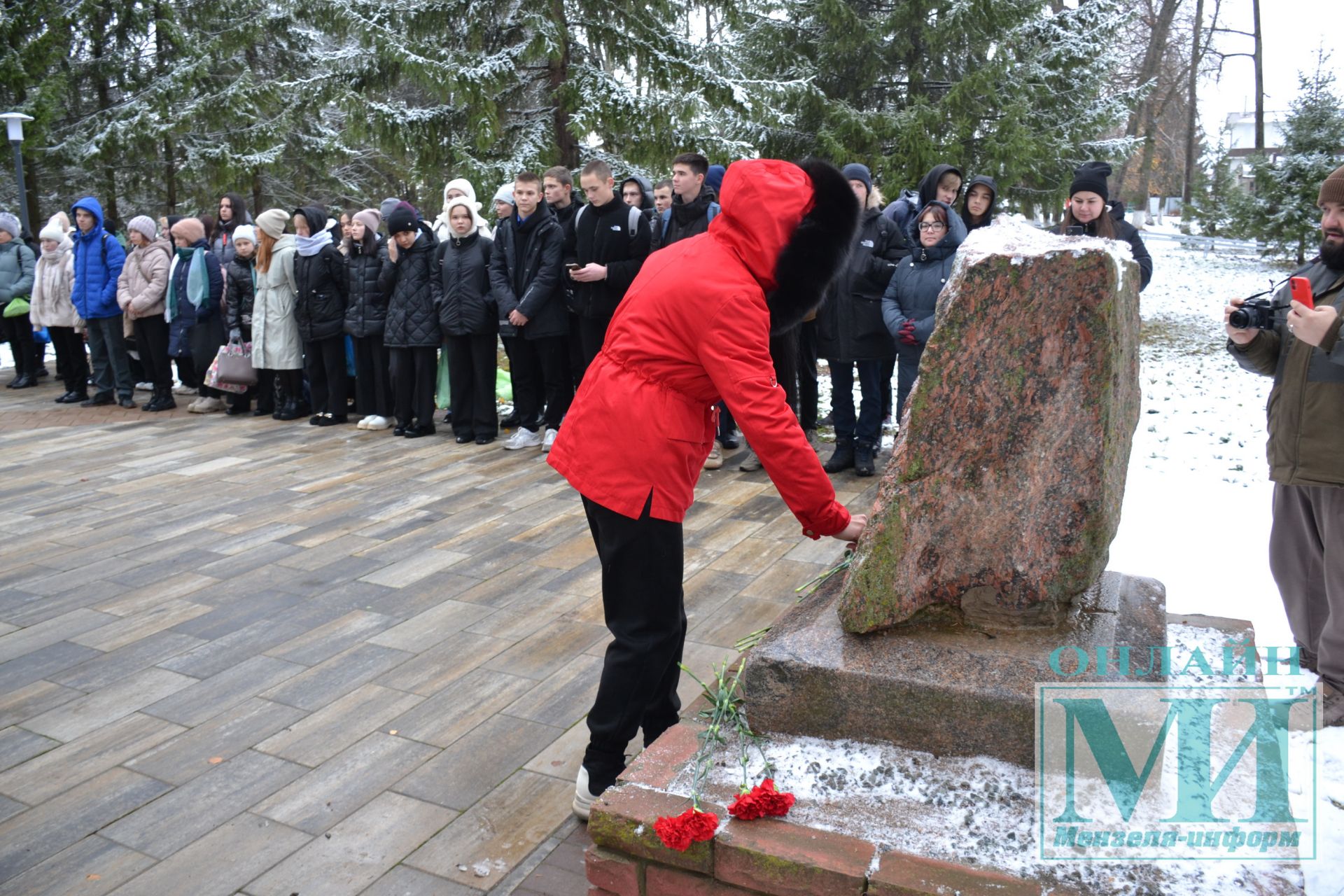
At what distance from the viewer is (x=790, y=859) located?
231 centimetres

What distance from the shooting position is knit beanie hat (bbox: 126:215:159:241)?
10.2 metres

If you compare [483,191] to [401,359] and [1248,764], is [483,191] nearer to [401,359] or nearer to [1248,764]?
[401,359]

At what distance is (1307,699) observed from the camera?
11.5 ft

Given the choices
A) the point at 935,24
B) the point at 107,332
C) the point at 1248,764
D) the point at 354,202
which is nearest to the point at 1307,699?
the point at 1248,764

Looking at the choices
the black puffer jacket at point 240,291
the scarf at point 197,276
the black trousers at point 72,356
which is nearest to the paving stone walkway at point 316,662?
the black puffer jacket at point 240,291

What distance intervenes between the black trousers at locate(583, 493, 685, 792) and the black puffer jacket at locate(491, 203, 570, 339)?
521cm

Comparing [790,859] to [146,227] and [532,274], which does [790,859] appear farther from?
[146,227]

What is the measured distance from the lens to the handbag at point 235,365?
32.0 feet

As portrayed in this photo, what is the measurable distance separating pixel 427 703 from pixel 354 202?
20.6 meters

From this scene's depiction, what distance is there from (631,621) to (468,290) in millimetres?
5961

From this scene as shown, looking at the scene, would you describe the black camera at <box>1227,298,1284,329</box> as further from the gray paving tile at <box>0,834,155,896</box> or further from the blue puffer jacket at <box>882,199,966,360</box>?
the gray paving tile at <box>0,834,155,896</box>

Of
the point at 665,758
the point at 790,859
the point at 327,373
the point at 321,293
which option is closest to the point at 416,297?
the point at 321,293

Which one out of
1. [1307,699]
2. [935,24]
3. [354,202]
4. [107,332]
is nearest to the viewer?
[1307,699]

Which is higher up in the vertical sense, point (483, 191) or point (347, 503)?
point (483, 191)
